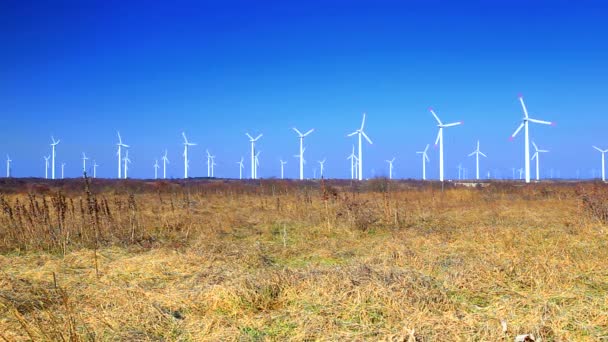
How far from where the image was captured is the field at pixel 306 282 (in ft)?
16.3

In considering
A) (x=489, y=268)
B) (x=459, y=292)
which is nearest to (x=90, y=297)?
(x=459, y=292)

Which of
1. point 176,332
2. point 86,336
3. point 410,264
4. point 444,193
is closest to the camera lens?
point 86,336

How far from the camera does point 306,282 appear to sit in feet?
20.9

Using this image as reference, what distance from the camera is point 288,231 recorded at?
13.8m

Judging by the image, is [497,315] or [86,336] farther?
[497,315]

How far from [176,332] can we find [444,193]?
79.3 ft

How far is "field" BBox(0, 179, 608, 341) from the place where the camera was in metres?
4.95

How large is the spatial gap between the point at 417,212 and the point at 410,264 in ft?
31.0

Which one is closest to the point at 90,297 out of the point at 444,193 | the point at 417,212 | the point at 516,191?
the point at 417,212

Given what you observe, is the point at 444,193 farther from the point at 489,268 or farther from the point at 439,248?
the point at 489,268

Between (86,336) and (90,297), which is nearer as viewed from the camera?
(86,336)

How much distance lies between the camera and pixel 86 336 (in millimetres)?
4680

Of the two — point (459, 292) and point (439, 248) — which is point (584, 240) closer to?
point (439, 248)

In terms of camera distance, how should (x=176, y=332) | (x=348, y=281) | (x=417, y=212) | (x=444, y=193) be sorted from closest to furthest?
(x=176, y=332) → (x=348, y=281) → (x=417, y=212) → (x=444, y=193)
